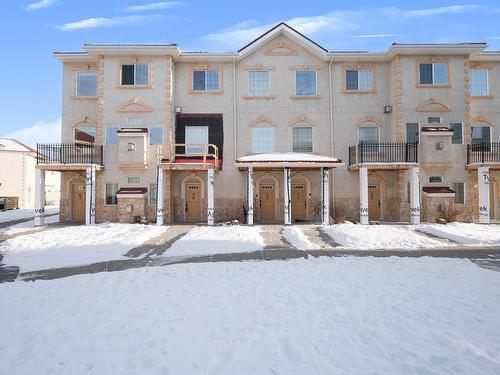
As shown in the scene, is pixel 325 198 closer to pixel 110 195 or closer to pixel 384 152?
pixel 384 152

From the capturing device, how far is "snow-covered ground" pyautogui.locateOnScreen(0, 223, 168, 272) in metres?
8.70

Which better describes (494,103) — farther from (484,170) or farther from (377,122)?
(377,122)

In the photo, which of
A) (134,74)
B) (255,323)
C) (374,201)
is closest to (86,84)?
(134,74)

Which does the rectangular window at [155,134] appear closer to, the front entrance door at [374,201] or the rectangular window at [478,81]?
the front entrance door at [374,201]

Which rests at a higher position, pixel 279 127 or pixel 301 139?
pixel 279 127

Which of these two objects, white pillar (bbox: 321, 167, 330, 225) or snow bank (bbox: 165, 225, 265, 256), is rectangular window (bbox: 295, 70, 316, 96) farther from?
snow bank (bbox: 165, 225, 265, 256)

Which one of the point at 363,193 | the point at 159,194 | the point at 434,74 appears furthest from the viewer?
the point at 434,74

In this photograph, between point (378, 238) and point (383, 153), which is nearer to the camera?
point (378, 238)

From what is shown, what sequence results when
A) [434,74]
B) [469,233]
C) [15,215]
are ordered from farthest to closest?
1. [15,215]
2. [434,74]
3. [469,233]

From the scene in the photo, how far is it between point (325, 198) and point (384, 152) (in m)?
5.10

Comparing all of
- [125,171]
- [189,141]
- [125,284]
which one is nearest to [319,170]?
[189,141]

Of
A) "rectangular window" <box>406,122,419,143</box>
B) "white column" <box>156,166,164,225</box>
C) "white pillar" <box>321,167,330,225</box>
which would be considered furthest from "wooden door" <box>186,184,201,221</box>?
"rectangular window" <box>406,122,419,143</box>

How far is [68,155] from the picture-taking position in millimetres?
18172

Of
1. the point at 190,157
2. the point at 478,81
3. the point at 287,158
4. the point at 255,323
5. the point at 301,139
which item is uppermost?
the point at 478,81
